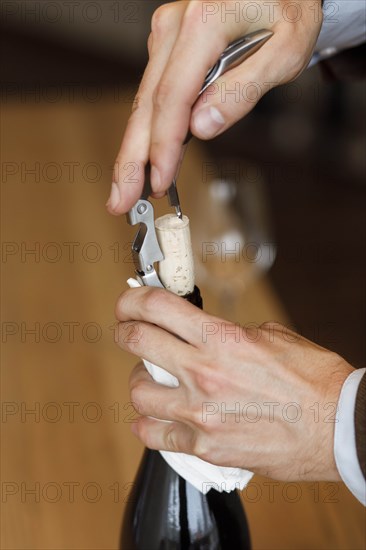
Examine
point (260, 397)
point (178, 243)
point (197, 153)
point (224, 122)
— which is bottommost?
point (260, 397)

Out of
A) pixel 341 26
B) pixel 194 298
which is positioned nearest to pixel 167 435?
pixel 194 298

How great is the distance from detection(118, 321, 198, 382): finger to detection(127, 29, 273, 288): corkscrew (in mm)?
36

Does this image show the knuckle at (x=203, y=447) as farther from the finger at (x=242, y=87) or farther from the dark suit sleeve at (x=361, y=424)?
the finger at (x=242, y=87)

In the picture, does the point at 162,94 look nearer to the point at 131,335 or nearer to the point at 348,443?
the point at 131,335

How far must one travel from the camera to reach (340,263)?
1266 millimetres

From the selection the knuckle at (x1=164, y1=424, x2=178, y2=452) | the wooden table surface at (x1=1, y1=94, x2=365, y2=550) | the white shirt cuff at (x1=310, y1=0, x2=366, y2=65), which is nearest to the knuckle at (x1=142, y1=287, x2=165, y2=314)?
the knuckle at (x1=164, y1=424, x2=178, y2=452)

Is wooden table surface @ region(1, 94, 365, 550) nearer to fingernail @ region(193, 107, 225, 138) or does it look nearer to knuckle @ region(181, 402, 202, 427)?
Result: knuckle @ region(181, 402, 202, 427)

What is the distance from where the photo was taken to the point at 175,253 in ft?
1.80

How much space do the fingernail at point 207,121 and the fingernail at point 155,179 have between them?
0.06 metres

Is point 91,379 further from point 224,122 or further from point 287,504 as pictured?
point 224,122

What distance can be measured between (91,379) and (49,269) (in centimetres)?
30

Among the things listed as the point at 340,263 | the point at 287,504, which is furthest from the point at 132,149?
the point at 340,263

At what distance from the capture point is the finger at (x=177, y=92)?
0.58 m

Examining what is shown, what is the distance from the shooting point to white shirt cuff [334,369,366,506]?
543 mm
